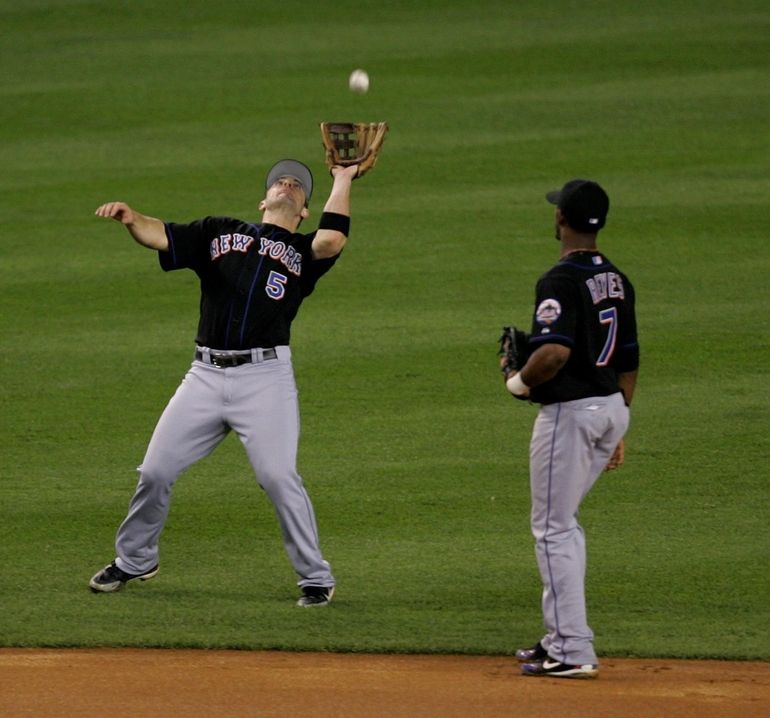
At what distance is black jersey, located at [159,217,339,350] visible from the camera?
247 inches

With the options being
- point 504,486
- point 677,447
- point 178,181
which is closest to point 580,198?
point 504,486

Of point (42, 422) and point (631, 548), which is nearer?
point (631, 548)

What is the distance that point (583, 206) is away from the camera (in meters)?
5.27

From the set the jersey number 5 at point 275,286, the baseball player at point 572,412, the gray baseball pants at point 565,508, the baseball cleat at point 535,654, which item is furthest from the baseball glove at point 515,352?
the jersey number 5 at point 275,286

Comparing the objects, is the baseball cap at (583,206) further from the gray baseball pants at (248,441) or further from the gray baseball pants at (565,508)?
the gray baseball pants at (248,441)

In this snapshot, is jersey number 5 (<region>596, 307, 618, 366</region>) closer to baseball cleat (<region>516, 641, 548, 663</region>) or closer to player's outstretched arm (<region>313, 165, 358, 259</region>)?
baseball cleat (<region>516, 641, 548, 663</region>)

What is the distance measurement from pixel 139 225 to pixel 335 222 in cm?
83

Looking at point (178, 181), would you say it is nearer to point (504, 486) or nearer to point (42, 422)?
point (42, 422)

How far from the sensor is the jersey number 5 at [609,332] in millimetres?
5312

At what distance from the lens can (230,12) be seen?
2233 centimetres

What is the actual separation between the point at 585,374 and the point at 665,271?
6.79 m

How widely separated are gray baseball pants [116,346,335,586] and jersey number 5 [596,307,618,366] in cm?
152

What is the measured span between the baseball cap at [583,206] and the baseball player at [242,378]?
1311 mm

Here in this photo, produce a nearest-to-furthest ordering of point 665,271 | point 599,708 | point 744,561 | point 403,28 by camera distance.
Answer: point 599,708, point 744,561, point 665,271, point 403,28
